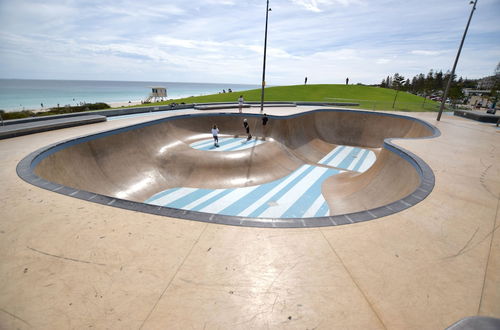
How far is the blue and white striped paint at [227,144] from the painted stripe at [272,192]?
150 inches

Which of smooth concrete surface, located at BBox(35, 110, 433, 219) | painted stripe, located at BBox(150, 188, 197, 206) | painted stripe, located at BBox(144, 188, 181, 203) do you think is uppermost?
smooth concrete surface, located at BBox(35, 110, 433, 219)

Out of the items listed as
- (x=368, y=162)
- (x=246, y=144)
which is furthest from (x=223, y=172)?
(x=368, y=162)

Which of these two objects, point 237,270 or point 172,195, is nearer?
point 237,270

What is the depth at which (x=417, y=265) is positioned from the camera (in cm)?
346

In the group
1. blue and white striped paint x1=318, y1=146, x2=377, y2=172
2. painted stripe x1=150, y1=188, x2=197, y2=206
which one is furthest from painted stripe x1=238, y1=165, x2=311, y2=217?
painted stripe x1=150, y1=188, x2=197, y2=206

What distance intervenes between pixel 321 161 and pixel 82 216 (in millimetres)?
16914

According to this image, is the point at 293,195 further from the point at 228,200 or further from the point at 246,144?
the point at 246,144

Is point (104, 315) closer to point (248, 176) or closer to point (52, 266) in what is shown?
point (52, 266)

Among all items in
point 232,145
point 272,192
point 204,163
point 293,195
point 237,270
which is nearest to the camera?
point 237,270

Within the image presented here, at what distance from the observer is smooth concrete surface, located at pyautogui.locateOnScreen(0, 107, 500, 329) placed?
264cm

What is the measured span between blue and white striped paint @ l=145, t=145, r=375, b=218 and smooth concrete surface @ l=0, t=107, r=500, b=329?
5217 millimetres

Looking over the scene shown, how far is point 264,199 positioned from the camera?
1092 centimetres

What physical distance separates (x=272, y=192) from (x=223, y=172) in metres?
3.39

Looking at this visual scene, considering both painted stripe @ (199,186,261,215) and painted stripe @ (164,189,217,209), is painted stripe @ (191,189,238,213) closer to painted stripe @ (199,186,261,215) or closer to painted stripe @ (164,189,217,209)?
painted stripe @ (199,186,261,215)
